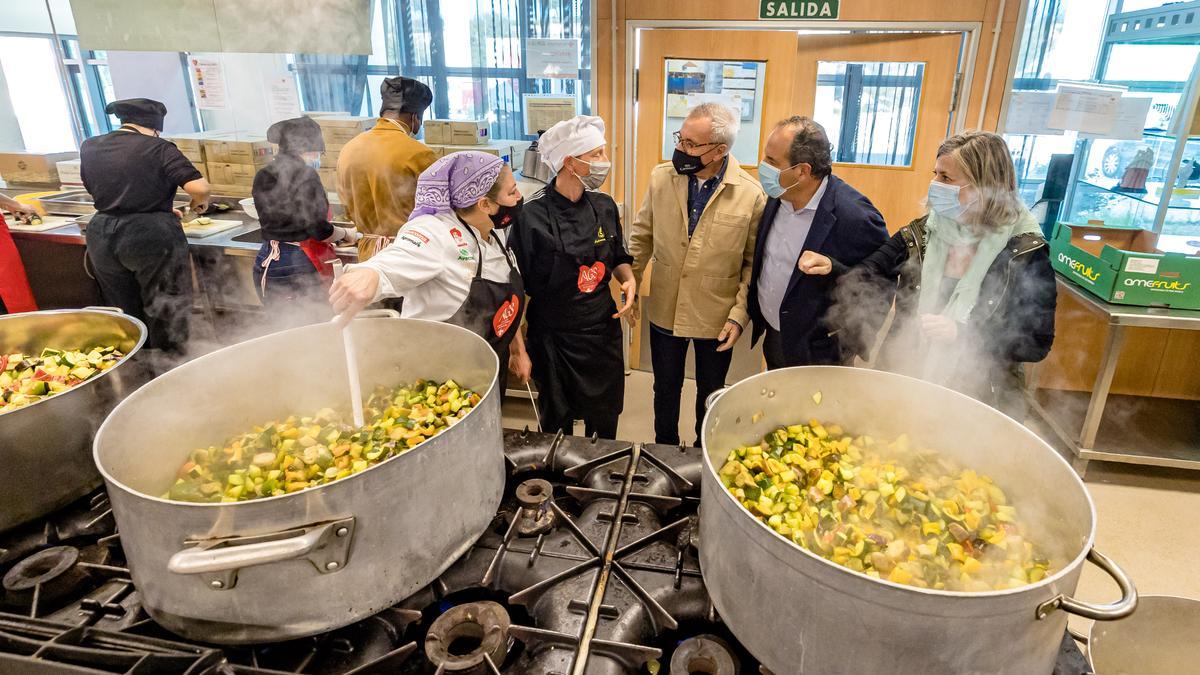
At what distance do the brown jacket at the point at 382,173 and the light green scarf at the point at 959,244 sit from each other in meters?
2.00

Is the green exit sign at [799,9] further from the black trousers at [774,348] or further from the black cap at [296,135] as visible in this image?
the black cap at [296,135]

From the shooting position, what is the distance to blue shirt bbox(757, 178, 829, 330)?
85.6 inches

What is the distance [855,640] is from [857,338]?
1.60 m

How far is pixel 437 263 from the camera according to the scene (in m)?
1.69

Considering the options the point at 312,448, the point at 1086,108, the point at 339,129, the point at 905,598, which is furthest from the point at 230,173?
the point at 1086,108

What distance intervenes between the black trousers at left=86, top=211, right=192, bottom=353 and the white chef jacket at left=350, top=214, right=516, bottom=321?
1850 millimetres

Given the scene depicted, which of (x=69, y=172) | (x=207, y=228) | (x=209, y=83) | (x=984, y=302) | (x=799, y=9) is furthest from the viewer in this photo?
(x=69, y=172)

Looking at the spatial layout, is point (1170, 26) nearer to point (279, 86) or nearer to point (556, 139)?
point (556, 139)

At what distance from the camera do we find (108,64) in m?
2.73

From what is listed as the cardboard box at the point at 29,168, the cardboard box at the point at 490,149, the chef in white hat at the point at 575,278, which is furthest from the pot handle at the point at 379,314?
the cardboard box at the point at 29,168

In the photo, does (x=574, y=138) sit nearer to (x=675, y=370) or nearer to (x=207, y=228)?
(x=675, y=370)

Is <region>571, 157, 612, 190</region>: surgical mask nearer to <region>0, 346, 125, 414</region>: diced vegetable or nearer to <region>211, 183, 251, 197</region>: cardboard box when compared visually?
<region>0, 346, 125, 414</region>: diced vegetable

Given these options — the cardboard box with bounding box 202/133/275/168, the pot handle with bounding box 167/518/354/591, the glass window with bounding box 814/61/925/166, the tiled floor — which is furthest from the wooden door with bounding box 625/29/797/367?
the pot handle with bounding box 167/518/354/591

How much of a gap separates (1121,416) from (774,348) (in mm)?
2110
